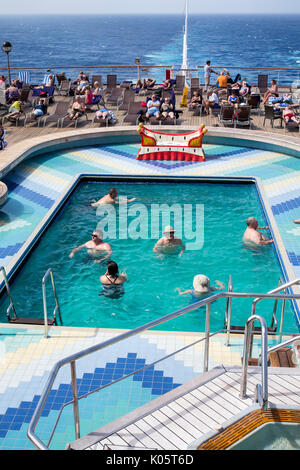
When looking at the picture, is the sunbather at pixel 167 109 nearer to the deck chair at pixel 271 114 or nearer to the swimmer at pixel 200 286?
the deck chair at pixel 271 114

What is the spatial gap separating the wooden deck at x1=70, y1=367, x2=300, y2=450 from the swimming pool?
115 inches

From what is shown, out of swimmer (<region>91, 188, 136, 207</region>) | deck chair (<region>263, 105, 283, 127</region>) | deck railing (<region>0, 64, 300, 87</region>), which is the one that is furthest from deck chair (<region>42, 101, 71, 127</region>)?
deck chair (<region>263, 105, 283, 127</region>)

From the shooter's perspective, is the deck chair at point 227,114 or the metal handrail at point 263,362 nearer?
the metal handrail at point 263,362

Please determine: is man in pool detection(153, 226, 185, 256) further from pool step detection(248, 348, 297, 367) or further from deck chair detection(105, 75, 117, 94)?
deck chair detection(105, 75, 117, 94)

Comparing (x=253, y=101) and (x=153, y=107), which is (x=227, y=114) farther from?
(x=153, y=107)

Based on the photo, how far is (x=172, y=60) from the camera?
200ft

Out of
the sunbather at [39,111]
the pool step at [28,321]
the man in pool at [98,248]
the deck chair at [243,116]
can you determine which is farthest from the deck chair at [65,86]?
the pool step at [28,321]

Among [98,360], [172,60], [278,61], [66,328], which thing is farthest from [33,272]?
[278,61]

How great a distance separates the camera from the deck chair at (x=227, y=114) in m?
15.1

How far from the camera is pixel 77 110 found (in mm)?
16000

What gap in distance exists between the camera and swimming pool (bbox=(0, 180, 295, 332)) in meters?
7.54

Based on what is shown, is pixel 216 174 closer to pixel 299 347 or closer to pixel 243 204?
pixel 243 204

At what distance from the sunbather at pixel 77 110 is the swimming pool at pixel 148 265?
→ 15.3ft

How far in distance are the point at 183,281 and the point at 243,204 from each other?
3662 millimetres
